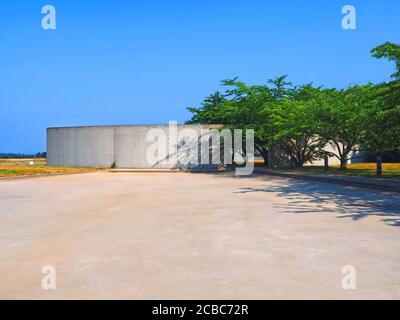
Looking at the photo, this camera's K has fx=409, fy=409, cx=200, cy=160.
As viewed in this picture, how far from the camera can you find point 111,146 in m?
37.8

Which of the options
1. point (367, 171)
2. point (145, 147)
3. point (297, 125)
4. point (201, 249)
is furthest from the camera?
point (145, 147)

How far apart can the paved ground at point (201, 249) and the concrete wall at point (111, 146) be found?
25034mm

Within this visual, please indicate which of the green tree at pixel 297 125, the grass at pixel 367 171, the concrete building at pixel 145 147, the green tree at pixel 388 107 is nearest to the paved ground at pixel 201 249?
the green tree at pixel 388 107

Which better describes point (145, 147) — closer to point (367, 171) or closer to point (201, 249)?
point (367, 171)

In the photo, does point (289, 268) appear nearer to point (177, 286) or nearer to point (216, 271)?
point (216, 271)

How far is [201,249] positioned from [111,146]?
1289 inches

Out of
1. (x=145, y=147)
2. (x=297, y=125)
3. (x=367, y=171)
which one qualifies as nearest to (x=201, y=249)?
(x=297, y=125)

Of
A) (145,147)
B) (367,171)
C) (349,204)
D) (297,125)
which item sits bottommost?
(349,204)

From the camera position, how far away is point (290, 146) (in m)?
32.2

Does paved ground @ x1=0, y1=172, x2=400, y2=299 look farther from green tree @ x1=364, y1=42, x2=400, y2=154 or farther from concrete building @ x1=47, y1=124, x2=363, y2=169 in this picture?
concrete building @ x1=47, y1=124, x2=363, y2=169

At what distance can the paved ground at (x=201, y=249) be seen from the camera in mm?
4457

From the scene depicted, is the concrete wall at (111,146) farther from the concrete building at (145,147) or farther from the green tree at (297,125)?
the green tree at (297,125)

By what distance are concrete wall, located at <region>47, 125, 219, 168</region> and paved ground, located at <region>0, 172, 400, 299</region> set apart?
25034 millimetres

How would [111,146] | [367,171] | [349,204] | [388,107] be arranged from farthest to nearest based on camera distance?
[111,146]
[367,171]
[388,107]
[349,204]
